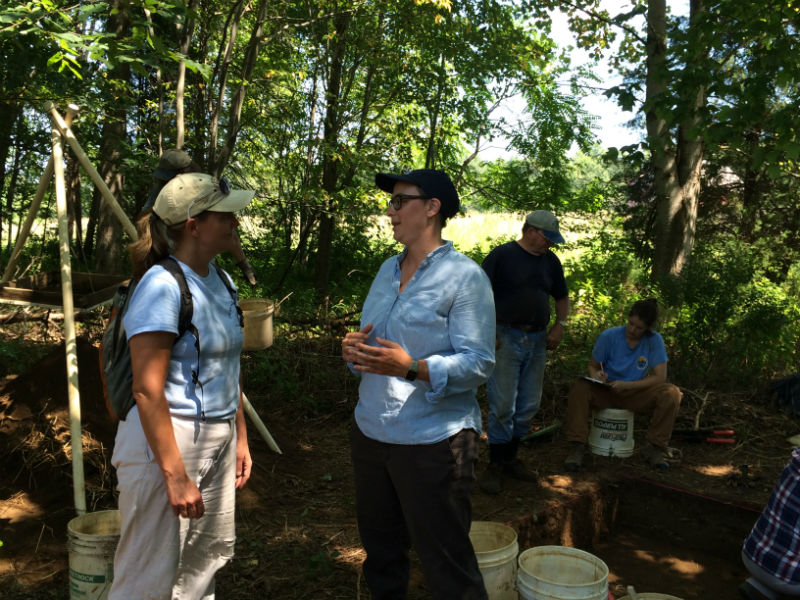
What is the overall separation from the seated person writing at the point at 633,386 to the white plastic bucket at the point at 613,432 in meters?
0.11

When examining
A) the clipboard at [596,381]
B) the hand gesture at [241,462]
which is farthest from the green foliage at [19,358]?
the clipboard at [596,381]

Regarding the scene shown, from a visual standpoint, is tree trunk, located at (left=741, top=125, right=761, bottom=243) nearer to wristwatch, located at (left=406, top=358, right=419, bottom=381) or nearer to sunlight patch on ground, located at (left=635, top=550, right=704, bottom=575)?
sunlight patch on ground, located at (left=635, top=550, right=704, bottom=575)

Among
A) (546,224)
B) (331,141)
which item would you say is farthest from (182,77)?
(331,141)

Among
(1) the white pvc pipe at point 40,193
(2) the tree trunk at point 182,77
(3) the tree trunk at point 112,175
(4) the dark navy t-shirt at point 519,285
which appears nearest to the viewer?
(1) the white pvc pipe at point 40,193

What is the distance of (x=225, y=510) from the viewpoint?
2.47 metres

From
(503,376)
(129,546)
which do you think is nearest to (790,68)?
(503,376)

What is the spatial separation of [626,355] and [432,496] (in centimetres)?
388

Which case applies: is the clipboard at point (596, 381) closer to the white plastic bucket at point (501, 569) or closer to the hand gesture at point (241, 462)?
the white plastic bucket at point (501, 569)

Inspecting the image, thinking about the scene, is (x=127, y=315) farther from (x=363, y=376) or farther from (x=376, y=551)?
(x=376, y=551)

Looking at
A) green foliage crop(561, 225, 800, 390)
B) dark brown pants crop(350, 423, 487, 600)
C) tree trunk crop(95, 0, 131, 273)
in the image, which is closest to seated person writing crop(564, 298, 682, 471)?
green foliage crop(561, 225, 800, 390)

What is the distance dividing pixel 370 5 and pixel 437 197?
317 inches

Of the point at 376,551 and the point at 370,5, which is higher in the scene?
the point at 370,5

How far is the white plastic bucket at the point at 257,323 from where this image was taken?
14.5 feet

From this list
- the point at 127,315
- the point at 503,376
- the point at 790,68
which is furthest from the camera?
the point at 790,68
